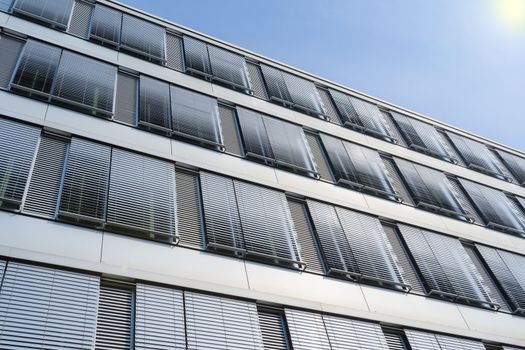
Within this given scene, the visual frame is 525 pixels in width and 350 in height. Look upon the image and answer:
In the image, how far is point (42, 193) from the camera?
11.8m

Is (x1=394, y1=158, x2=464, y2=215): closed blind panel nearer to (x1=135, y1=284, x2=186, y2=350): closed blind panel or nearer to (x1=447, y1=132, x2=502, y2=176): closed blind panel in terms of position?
(x1=447, y1=132, x2=502, y2=176): closed blind panel

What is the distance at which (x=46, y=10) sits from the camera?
58.7ft

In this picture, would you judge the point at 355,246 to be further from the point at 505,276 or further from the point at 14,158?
the point at 14,158

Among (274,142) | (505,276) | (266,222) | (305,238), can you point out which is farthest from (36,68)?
(505,276)

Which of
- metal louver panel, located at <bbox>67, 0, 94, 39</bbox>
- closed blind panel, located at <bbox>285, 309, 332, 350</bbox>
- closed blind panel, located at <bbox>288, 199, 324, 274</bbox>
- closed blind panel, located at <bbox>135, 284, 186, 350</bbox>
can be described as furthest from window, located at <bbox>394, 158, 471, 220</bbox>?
metal louver panel, located at <bbox>67, 0, 94, 39</bbox>

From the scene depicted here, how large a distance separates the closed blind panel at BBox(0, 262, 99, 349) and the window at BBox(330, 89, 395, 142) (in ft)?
49.3

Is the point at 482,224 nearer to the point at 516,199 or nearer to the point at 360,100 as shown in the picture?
the point at 516,199

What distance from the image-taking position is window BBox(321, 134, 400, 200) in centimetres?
1878

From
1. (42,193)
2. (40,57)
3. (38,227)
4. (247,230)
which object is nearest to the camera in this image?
(38,227)

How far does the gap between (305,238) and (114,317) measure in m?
6.74

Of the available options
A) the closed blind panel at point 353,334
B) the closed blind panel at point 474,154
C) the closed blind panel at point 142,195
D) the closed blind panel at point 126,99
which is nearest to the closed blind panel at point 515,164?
the closed blind panel at point 474,154

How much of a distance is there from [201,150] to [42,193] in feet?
18.1

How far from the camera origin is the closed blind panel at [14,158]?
36.8 ft

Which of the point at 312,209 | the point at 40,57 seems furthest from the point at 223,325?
the point at 40,57
